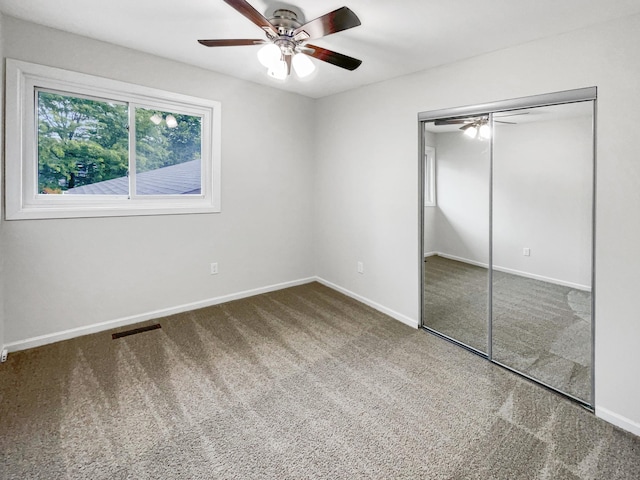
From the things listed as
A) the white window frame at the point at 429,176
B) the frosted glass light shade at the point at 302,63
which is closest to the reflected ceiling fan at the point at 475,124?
the white window frame at the point at 429,176

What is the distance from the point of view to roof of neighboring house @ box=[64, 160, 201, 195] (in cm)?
303

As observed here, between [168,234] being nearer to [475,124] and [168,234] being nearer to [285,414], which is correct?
[285,414]

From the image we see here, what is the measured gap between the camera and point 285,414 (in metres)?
2.00

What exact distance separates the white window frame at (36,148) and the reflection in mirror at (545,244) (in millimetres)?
2811

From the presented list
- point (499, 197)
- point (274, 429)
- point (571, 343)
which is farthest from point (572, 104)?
point (274, 429)

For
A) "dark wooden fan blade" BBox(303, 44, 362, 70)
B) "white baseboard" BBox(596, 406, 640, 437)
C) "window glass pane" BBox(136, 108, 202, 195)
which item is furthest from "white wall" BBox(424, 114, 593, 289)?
"window glass pane" BBox(136, 108, 202, 195)

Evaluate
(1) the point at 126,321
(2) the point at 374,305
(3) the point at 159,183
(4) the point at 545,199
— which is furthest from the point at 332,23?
(1) the point at 126,321

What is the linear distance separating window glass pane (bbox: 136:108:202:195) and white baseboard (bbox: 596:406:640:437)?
3.83 metres

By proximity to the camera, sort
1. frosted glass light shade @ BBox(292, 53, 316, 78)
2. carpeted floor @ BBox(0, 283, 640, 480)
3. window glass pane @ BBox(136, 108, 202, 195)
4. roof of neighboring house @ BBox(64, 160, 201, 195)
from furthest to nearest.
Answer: window glass pane @ BBox(136, 108, 202, 195), roof of neighboring house @ BBox(64, 160, 201, 195), frosted glass light shade @ BBox(292, 53, 316, 78), carpeted floor @ BBox(0, 283, 640, 480)

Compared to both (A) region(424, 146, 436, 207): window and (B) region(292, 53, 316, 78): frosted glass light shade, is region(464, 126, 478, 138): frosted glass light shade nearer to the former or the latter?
(A) region(424, 146, 436, 207): window

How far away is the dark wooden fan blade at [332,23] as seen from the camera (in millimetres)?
1692

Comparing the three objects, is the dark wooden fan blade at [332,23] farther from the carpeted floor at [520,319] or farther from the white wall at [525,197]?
the carpeted floor at [520,319]

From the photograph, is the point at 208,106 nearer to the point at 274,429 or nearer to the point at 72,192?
the point at 72,192

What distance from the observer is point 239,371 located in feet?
8.06
